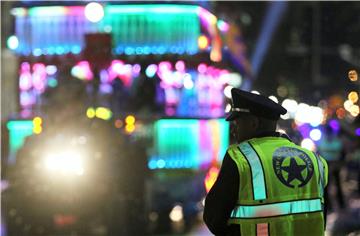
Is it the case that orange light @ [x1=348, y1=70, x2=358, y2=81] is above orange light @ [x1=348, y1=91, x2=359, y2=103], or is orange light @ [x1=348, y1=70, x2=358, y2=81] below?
above

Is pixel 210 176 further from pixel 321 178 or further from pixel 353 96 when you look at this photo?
pixel 321 178

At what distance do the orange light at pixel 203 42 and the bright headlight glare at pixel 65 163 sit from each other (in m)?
1.61

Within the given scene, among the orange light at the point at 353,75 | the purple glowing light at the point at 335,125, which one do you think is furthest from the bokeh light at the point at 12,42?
the purple glowing light at the point at 335,125

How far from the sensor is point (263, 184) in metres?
2.28

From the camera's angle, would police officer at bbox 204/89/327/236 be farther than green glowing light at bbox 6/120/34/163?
No

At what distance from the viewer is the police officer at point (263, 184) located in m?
2.27

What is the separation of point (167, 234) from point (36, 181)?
1.51 metres

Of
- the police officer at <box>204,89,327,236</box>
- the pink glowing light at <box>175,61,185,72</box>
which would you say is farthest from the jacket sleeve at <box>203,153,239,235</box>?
the pink glowing light at <box>175,61,185,72</box>

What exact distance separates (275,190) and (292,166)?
130mm

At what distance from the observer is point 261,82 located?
21.7 feet

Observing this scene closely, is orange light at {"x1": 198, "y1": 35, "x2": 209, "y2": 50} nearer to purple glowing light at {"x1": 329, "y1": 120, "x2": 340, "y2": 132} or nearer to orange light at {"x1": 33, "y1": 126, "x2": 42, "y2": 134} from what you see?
orange light at {"x1": 33, "y1": 126, "x2": 42, "y2": 134}

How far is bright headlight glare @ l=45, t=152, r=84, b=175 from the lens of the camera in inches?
211

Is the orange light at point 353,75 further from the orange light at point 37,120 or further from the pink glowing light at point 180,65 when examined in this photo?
the orange light at point 37,120

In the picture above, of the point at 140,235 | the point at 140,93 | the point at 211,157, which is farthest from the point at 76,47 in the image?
the point at 140,235
